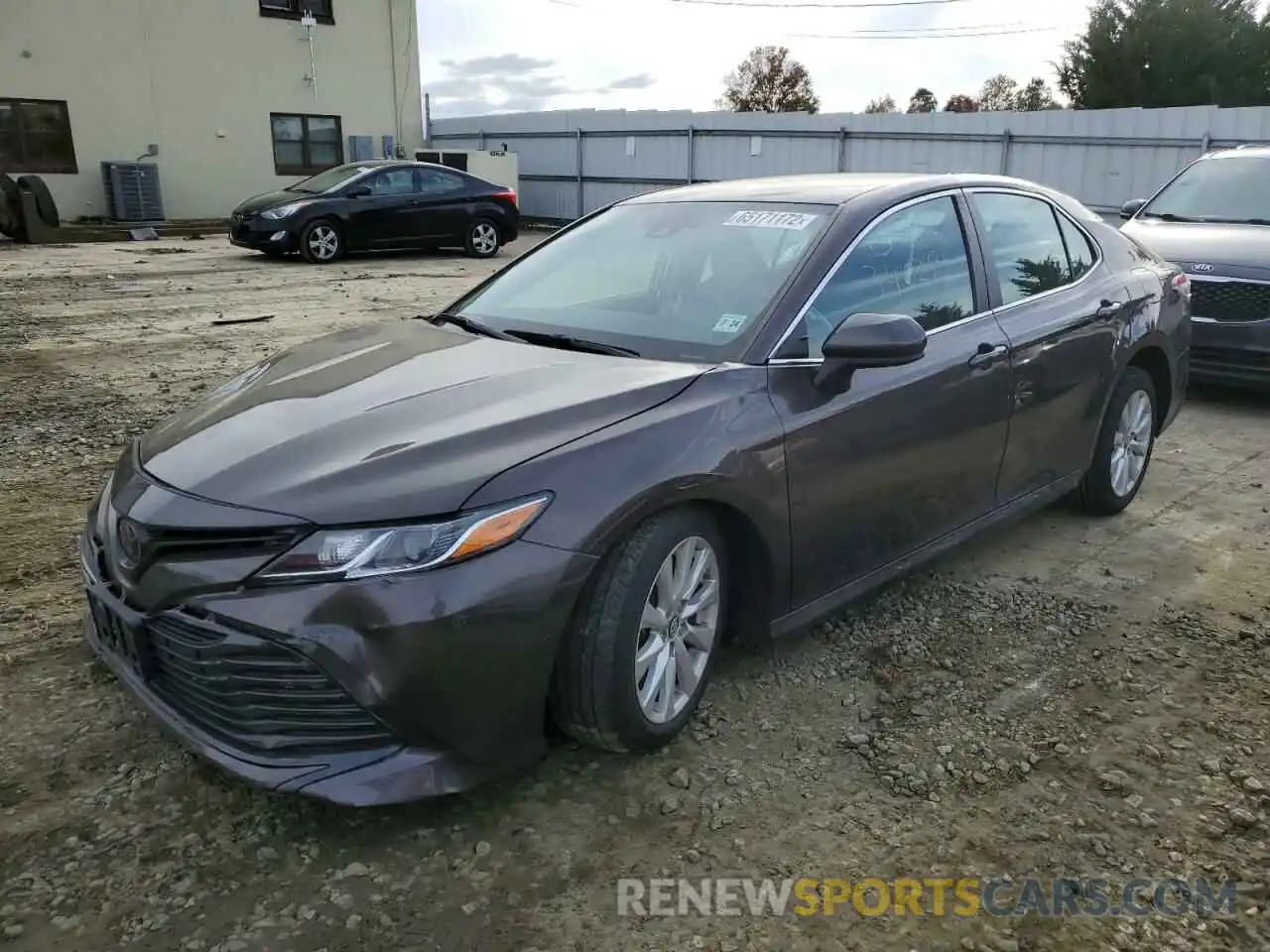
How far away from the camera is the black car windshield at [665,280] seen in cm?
333

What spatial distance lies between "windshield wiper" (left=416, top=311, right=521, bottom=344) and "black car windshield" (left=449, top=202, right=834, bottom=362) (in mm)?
44

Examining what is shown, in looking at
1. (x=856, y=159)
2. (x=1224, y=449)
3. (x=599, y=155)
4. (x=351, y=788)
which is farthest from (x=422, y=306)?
(x=599, y=155)

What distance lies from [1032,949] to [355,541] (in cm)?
175

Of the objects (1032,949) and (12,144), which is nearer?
(1032,949)

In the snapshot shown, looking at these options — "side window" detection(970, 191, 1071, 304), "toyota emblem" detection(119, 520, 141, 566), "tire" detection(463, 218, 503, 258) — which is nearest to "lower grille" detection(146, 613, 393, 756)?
"toyota emblem" detection(119, 520, 141, 566)

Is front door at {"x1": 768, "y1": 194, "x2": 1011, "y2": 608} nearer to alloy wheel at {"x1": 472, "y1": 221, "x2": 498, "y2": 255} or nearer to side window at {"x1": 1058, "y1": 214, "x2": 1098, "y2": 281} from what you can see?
side window at {"x1": 1058, "y1": 214, "x2": 1098, "y2": 281}

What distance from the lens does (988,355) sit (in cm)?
384

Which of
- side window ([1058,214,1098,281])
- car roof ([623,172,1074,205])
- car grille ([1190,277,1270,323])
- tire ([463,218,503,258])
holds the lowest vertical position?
tire ([463,218,503,258])

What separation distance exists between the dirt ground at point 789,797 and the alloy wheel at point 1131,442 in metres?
0.49

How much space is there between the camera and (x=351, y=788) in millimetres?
2377

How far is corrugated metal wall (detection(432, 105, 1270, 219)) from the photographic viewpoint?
15.2m

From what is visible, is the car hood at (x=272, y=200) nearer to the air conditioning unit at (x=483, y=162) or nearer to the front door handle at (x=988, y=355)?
the air conditioning unit at (x=483, y=162)

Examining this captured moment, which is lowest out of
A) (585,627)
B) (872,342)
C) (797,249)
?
(585,627)

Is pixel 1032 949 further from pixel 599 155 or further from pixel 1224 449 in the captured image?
pixel 599 155
